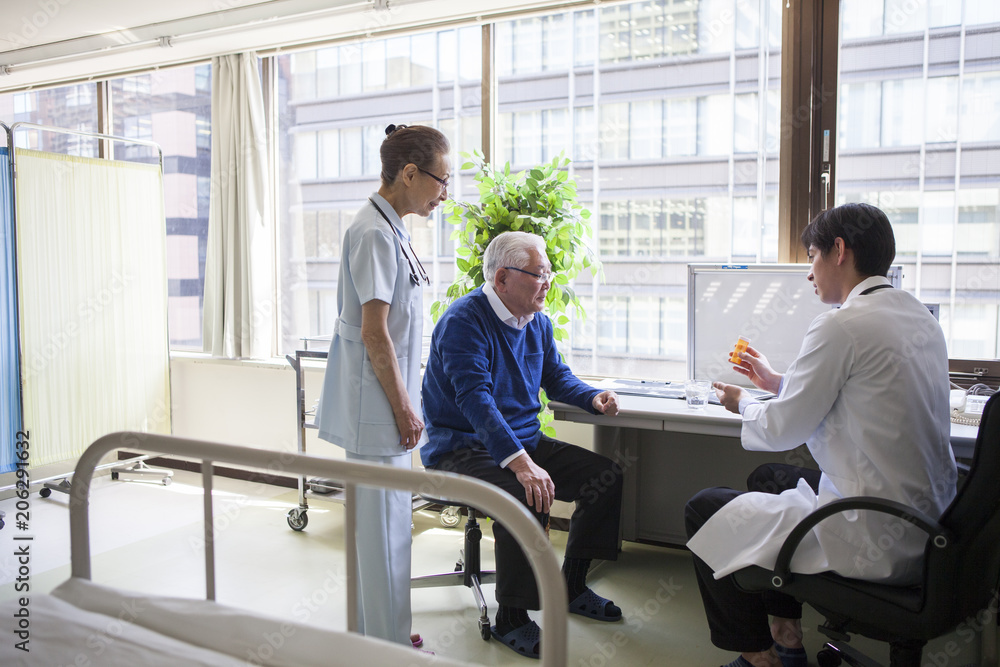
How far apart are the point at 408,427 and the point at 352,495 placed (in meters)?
0.74

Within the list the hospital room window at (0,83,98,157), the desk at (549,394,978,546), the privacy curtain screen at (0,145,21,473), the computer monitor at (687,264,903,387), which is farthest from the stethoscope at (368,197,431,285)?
the hospital room window at (0,83,98,157)

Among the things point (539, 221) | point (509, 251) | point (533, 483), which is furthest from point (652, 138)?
point (533, 483)

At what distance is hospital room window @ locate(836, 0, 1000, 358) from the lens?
8.70 feet

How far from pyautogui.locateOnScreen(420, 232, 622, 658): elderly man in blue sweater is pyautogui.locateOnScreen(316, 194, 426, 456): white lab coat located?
0.91ft

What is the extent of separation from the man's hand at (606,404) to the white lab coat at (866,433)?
0.73 m

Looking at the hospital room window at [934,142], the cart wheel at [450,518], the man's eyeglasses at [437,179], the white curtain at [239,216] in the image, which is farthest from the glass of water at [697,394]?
the white curtain at [239,216]

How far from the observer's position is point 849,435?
165 centimetres

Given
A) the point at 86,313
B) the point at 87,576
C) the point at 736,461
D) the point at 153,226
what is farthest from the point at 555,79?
the point at 87,576

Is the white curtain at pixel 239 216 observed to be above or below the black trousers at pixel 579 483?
Answer: above

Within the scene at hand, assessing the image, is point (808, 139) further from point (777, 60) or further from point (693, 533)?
point (693, 533)

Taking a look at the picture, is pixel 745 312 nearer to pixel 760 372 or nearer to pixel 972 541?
pixel 760 372

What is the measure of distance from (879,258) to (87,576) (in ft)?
6.05

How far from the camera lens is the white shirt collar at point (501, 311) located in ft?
7.64

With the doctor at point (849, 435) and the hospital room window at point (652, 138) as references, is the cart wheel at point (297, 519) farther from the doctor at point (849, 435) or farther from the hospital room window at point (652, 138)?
the doctor at point (849, 435)
